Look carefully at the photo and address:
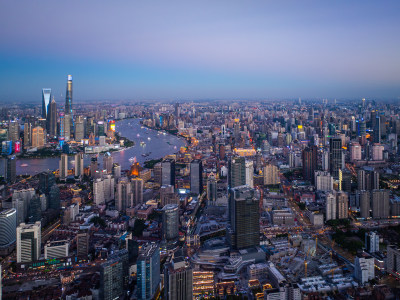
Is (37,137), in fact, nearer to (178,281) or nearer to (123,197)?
(123,197)

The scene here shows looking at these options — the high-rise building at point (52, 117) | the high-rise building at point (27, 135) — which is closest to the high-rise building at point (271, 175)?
the high-rise building at point (27, 135)

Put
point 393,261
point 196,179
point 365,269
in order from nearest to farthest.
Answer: point 365,269, point 393,261, point 196,179

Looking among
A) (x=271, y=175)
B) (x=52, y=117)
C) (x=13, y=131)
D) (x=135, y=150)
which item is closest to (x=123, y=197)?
(x=271, y=175)

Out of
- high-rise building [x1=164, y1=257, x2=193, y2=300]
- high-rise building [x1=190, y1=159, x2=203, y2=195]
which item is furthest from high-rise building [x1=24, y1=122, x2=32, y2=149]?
high-rise building [x1=164, y1=257, x2=193, y2=300]

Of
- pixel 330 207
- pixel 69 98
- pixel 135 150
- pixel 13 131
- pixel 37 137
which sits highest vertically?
pixel 69 98

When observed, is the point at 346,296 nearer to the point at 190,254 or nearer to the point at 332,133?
the point at 190,254

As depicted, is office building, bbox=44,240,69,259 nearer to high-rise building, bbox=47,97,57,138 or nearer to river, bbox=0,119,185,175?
river, bbox=0,119,185,175

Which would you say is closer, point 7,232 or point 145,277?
point 145,277
